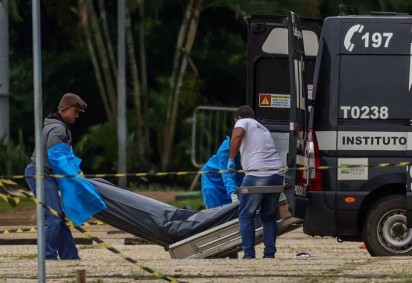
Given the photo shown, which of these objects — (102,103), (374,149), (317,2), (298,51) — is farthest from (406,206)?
(102,103)

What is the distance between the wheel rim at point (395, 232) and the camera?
14.5 metres

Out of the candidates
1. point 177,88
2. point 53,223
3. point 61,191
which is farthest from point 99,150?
point 53,223

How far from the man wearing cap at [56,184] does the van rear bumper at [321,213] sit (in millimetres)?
2354

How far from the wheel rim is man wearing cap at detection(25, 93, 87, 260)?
3043 mm

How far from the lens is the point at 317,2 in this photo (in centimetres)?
2608

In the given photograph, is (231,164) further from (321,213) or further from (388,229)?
(388,229)

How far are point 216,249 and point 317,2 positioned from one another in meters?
11.8

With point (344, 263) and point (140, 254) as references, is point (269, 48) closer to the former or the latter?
point (140, 254)

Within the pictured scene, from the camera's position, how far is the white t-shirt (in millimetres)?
14930

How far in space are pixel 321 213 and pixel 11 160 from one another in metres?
13.7

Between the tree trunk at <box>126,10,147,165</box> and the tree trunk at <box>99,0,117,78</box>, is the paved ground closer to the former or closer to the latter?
the tree trunk at <box>126,10,147,165</box>

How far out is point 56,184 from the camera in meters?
14.5

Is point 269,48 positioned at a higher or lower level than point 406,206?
higher

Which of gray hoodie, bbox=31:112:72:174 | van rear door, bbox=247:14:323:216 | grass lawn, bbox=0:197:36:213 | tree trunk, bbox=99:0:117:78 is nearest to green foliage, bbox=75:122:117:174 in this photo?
tree trunk, bbox=99:0:117:78
